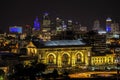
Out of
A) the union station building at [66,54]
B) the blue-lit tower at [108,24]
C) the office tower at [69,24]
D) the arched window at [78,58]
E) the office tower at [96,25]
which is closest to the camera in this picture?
the union station building at [66,54]

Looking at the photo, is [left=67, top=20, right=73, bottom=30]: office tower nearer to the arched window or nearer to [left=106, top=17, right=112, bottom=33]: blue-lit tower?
[left=106, top=17, right=112, bottom=33]: blue-lit tower

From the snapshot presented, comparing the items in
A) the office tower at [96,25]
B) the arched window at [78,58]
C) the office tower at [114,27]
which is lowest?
the arched window at [78,58]

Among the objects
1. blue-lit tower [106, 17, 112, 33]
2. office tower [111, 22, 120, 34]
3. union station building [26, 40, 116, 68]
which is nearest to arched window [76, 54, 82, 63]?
union station building [26, 40, 116, 68]

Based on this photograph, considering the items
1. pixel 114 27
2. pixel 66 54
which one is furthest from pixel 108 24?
pixel 66 54

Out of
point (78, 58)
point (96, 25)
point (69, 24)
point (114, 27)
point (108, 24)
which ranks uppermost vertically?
point (96, 25)

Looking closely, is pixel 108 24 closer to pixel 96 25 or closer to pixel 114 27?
pixel 114 27

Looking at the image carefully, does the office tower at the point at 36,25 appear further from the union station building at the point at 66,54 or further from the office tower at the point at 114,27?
the union station building at the point at 66,54

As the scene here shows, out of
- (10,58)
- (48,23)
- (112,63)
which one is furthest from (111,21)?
(10,58)

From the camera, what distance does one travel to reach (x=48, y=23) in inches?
6619

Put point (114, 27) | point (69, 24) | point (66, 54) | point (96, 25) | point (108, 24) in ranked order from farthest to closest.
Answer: point (96, 25)
point (69, 24)
point (108, 24)
point (114, 27)
point (66, 54)

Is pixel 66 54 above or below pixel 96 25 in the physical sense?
below

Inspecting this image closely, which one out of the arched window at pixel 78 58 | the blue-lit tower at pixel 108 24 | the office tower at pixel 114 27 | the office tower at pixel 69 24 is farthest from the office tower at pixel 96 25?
the arched window at pixel 78 58

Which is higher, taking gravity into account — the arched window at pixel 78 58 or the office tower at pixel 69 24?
the office tower at pixel 69 24

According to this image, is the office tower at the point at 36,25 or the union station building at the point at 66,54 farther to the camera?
the office tower at the point at 36,25
